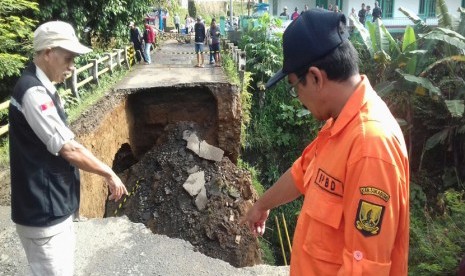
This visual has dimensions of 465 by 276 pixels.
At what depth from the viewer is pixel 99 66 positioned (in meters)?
11.0

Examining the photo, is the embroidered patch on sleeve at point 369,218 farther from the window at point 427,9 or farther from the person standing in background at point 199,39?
the window at point 427,9

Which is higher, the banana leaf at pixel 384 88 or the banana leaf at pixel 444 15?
the banana leaf at pixel 444 15

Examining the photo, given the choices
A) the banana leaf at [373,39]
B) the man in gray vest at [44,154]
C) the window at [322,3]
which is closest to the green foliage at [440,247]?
the man in gray vest at [44,154]

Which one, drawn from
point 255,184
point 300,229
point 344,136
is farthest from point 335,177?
point 255,184

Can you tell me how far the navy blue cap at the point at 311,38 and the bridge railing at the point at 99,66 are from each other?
711cm

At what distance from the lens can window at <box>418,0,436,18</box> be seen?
22.3 meters

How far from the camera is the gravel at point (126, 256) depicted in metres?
3.57

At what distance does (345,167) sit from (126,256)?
9.41ft

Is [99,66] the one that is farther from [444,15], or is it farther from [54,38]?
[54,38]

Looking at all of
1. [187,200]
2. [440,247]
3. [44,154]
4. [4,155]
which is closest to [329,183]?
[44,154]

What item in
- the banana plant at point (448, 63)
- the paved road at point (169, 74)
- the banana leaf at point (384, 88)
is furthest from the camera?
the paved road at point (169, 74)

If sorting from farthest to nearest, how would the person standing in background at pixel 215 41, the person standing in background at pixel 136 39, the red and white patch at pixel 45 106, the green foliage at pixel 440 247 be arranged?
the person standing in background at pixel 136 39
the person standing in background at pixel 215 41
the green foliage at pixel 440 247
the red and white patch at pixel 45 106

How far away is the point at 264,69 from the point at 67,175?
1153 centimetres

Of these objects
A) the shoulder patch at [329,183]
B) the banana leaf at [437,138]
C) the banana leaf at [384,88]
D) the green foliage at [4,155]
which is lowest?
the banana leaf at [437,138]
